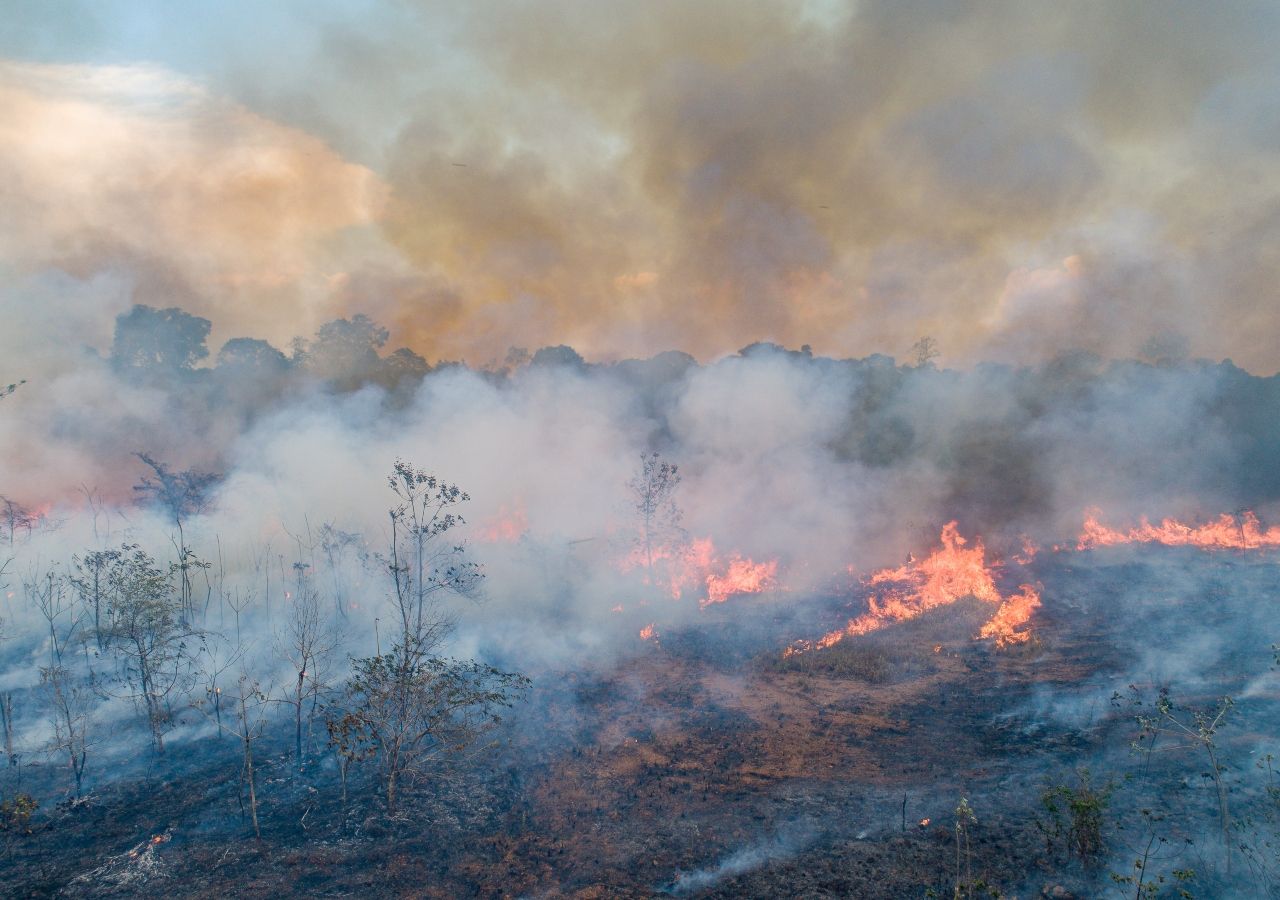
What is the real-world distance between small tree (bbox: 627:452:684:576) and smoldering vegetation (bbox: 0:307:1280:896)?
528 millimetres

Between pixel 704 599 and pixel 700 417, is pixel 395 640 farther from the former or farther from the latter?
pixel 700 417

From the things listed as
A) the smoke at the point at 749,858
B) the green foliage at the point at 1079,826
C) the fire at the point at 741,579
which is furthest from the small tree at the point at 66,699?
the fire at the point at 741,579

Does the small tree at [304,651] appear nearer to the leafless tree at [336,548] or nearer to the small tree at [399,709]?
the leafless tree at [336,548]

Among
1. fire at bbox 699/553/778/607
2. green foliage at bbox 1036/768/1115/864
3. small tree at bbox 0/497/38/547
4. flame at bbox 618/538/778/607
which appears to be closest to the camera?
green foliage at bbox 1036/768/1115/864

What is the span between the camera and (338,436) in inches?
1377

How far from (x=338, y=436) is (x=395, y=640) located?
17.1 metres

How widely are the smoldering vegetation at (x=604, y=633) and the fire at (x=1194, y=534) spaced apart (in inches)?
67.4

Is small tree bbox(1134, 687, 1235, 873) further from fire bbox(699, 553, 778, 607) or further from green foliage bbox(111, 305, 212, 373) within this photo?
green foliage bbox(111, 305, 212, 373)

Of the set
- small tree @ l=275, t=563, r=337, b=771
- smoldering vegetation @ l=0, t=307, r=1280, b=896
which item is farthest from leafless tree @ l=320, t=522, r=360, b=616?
small tree @ l=275, t=563, r=337, b=771

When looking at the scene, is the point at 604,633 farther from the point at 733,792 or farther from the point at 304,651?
the point at 304,651

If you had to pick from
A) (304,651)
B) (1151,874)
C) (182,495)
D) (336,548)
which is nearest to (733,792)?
(1151,874)

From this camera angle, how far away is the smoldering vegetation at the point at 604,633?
11414 mm

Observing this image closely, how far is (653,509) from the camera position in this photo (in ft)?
97.2

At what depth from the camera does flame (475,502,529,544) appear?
112ft
